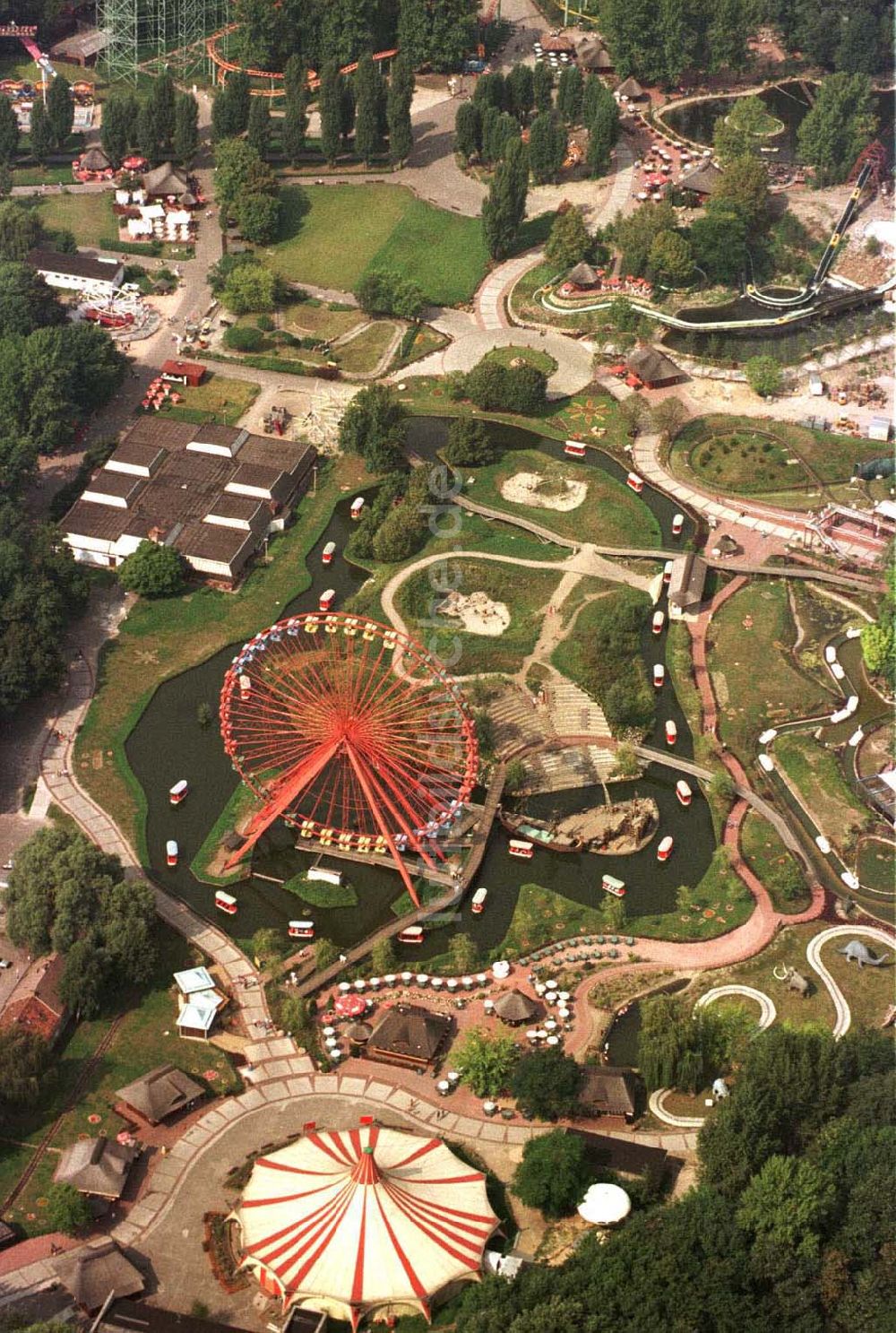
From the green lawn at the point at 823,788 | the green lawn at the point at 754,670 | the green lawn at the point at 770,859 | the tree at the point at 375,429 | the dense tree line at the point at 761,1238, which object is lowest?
the green lawn at the point at 770,859

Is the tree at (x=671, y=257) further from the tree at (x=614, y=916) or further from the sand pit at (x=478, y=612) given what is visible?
the tree at (x=614, y=916)

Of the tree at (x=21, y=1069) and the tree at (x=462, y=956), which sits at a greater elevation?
the tree at (x=21, y=1069)

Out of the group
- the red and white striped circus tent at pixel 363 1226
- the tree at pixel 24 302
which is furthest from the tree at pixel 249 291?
the red and white striped circus tent at pixel 363 1226

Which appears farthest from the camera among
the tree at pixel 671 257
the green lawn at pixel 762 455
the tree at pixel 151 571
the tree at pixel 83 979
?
the tree at pixel 671 257

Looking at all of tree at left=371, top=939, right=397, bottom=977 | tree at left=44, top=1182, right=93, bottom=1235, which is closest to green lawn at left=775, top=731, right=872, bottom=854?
tree at left=371, top=939, right=397, bottom=977

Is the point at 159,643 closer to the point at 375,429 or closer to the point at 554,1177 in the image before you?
the point at 375,429

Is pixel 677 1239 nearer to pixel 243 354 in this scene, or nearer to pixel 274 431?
pixel 274 431

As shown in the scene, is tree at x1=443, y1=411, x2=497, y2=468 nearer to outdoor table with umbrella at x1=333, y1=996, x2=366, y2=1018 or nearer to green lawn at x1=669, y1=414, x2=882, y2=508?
green lawn at x1=669, y1=414, x2=882, y2=508

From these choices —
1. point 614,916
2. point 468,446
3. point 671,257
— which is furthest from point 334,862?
point 671,257
